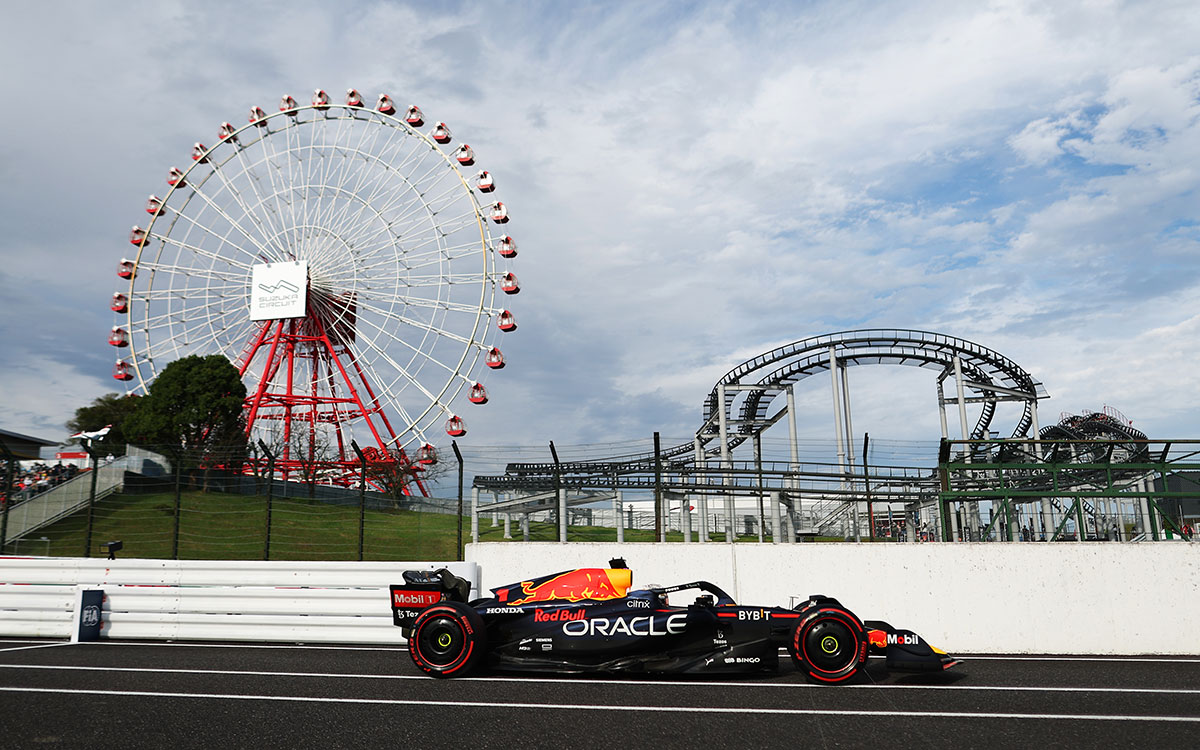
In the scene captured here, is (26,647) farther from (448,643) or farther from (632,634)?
(632,634)

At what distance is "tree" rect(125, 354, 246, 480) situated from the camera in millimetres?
32062

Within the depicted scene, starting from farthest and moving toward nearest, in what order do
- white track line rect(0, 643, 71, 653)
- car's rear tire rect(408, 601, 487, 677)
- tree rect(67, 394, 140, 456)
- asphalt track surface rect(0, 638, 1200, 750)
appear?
tree rect(67, 394, 140, 456) → white track line rect(0, 643, 71, 653) → car's rear tire rect(408, 601, 487, 677) → asphalt track surface rect(0, 638, 1200, 750)

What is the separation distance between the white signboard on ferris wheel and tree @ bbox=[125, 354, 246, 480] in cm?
315

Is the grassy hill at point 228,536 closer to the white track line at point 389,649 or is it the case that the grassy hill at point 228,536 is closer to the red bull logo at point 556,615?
the white track line at point 389,649

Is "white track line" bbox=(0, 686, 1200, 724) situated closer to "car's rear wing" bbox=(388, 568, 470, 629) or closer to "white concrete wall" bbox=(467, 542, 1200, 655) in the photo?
"car's rear wing" bbox=(388, 568, 470, 629)

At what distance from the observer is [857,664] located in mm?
7094

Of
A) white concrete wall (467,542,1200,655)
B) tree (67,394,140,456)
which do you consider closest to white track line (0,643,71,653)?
white concrete wall (467,542,1200,655)

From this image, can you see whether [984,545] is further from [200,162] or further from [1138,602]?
[200,162]

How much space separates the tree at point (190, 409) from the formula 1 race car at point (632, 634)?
89.6ft

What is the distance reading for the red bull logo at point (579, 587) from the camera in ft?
26.1

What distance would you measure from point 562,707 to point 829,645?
2689 mm

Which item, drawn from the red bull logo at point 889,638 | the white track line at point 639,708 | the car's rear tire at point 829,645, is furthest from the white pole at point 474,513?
the red bull logo at point 889,638

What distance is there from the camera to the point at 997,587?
32.0 feet

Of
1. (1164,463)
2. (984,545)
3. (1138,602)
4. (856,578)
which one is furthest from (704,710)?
(1164,463)
